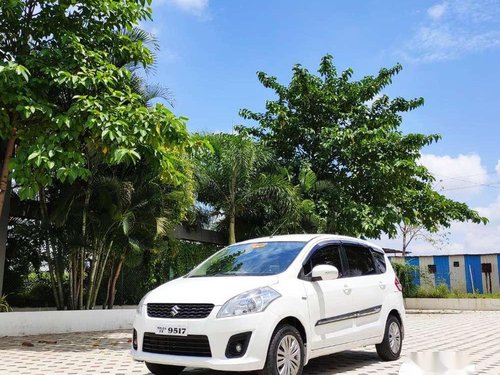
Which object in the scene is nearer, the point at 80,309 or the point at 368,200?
the point at 80,309

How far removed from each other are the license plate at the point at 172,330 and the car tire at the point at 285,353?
2.85ft

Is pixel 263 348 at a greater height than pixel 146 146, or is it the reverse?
pixel 146 146

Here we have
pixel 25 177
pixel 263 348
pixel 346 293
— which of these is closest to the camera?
pixel 263 348

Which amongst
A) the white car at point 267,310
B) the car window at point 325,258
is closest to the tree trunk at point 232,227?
the white car at point 267,310

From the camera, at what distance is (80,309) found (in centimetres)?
1355

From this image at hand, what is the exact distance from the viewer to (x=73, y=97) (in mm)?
9750

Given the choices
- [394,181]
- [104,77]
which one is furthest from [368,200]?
[104,77]

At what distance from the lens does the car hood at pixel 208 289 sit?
5.43 meters

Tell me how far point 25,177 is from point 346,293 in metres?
6.00

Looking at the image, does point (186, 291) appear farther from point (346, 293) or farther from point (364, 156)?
point (364, 156)

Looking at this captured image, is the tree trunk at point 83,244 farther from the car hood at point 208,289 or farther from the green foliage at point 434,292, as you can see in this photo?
the green foliage at point 434,292

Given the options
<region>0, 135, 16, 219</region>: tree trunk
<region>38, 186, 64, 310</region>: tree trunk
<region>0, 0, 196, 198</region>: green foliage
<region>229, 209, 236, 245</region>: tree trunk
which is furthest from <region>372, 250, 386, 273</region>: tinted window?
<region>229, 209, 236, 245</region>: tree trunk

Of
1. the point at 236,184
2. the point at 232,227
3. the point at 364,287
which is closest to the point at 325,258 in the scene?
the point at 364,287

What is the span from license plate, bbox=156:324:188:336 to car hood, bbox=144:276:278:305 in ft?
0.86
